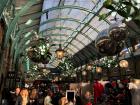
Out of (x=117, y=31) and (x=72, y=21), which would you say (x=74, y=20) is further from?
(x=117, y=31)

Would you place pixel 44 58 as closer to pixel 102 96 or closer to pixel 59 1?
pixel 102 96

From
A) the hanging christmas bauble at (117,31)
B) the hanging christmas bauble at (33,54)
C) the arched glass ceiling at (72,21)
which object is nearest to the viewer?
the hanging christmas bauble at (117,31)

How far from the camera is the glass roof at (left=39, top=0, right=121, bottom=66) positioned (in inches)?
832

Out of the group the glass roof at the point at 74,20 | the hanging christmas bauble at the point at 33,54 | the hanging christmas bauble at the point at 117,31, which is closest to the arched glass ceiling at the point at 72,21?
the glass roof at the point at 74,20

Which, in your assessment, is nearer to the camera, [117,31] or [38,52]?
[117,31]

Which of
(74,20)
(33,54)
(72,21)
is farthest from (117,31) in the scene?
(72,21)

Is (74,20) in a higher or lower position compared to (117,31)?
higher

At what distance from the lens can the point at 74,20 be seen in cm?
2552

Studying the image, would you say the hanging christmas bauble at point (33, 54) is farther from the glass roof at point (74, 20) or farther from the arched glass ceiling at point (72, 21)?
the glass roof at point (74, 20)

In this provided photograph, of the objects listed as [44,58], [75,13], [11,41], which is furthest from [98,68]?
[44,58]

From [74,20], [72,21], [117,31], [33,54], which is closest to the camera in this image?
[117,31]

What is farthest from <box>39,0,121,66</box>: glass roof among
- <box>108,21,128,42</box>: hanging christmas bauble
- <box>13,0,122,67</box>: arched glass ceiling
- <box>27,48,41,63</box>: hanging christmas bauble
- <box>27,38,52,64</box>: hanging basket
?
<box>108,21,128,42</box>: hanging christmas bauble

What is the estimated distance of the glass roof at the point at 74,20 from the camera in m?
21.1

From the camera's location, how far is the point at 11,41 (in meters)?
19.4
